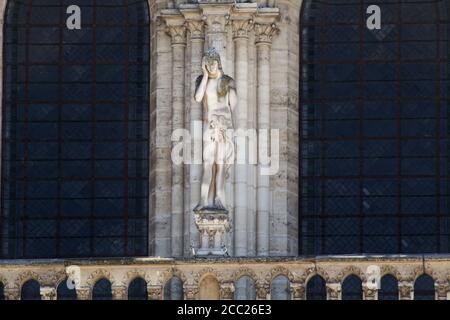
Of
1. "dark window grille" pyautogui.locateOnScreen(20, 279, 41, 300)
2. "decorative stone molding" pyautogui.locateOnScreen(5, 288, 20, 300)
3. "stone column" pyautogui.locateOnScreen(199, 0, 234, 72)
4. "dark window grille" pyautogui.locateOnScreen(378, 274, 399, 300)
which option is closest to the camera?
"decorative stone molding" pyautogui.locateOnScreen(5, 288, 20, 300)

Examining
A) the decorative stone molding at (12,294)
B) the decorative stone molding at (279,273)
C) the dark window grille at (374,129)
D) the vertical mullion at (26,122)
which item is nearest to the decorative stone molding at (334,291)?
the decorative stone molding at (279,273)

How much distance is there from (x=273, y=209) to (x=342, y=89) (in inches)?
86.6

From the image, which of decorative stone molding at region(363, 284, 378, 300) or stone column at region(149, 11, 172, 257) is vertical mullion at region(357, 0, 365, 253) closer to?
stone column at region(149, 11, 172, 257)

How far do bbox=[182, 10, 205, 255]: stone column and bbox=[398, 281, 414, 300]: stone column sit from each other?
370 centimetres

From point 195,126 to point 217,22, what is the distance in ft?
5.17

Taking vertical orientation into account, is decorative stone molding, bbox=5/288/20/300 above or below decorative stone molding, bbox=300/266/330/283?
below

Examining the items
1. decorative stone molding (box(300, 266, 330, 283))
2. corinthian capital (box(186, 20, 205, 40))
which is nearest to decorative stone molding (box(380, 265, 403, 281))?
decorative stone molding (box(300, 266, 330, 283))

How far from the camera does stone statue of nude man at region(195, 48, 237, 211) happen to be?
3947 centimetres

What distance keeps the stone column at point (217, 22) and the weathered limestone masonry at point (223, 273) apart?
4.15 metres

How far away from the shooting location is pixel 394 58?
4169 cm

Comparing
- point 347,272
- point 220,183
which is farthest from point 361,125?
point 347,272

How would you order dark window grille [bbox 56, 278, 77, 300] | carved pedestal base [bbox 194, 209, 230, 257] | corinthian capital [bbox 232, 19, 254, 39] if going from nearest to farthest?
carved pedestal base [bbox 194, 209, 230, 257]
dark window grille [bbox 56, 278, 77, 300]
corinthian capital [bbox 232, 19, 254, 39]

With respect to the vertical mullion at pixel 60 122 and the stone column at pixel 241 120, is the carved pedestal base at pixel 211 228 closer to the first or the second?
the stone column at pixel 241 120

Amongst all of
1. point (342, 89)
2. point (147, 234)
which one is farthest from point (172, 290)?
point (342, 89)
